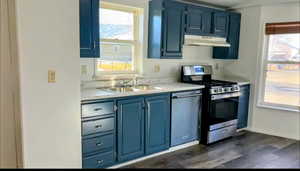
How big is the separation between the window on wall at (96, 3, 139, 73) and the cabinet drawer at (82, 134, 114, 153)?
3.25ft

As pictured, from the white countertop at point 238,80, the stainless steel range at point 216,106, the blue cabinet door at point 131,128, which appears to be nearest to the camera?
the blue cabinet door at point 131,128

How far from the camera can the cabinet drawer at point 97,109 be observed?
97.7 inches

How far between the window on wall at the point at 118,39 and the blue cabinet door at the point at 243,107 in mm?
2117

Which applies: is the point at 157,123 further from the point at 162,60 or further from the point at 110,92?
the point at 162,60

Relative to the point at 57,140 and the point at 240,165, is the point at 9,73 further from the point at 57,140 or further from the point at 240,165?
the point at 240,165

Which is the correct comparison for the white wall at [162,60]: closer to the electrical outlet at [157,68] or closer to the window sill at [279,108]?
the electrical outlet at [157,68]

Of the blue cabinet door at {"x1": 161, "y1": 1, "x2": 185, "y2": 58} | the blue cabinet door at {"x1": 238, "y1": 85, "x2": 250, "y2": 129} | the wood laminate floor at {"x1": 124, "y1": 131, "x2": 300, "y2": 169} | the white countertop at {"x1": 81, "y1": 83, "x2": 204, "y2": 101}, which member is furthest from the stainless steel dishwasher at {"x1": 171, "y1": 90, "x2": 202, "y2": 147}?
the blue cabinet door at {"x1": 238, "y1": 85, "x2": 250, "y2": 129}

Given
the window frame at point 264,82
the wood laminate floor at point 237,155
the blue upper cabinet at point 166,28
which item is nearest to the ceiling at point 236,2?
the window frame at point 264,82

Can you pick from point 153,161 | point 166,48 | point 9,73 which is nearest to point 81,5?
point 9,73

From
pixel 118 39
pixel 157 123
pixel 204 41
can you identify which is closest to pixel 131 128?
pixel 157 123

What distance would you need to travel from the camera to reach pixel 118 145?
9.20 ft

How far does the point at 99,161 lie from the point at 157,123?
2.99ft

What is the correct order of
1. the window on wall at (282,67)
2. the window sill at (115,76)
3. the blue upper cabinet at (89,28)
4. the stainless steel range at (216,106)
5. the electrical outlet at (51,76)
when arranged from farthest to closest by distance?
the window on wall at (282,67), the stainless steel range at (216,106), the window sill at (115,76), the blue upper cabinet at (89,28), the electrical outlet at (51,76)

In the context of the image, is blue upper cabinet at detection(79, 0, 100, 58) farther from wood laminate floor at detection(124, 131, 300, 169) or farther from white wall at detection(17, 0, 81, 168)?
wood laminate floor at detection(124, 131, 300, 169)
